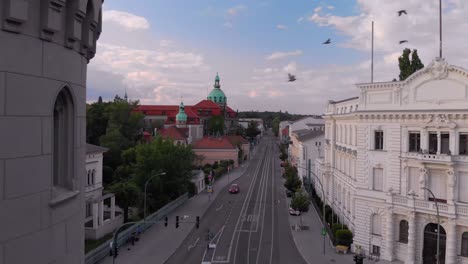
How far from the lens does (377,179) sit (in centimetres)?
3322

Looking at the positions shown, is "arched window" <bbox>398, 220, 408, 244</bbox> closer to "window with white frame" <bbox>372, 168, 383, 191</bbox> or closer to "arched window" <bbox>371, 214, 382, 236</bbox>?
"arched window" <bbox>371, 214, 382, 236</bbox>

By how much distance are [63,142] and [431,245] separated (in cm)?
2934

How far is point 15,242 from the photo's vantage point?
275 inches

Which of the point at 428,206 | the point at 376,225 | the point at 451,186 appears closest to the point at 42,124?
the point at 451,186

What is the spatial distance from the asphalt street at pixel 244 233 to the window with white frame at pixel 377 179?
8352 millimetres

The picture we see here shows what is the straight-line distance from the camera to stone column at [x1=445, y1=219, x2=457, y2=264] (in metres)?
28.5

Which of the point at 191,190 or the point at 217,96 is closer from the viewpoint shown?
the point at 191,190

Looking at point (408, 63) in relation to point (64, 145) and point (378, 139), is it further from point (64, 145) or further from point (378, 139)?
point (64, 145)

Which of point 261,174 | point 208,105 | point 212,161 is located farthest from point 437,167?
point 208,105

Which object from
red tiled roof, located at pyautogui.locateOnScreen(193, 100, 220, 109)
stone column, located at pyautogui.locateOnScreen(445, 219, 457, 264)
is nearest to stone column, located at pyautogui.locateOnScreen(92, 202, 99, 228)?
stone column, located at pyautogui.locateOnScreen(445, 219, 457, 264)

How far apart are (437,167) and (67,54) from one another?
28.0 meters

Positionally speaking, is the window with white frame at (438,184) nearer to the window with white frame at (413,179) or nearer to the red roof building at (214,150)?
the window with white frame at (413,179)

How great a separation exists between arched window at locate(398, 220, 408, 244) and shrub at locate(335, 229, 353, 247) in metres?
4.36

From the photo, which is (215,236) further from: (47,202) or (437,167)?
(47,202)
